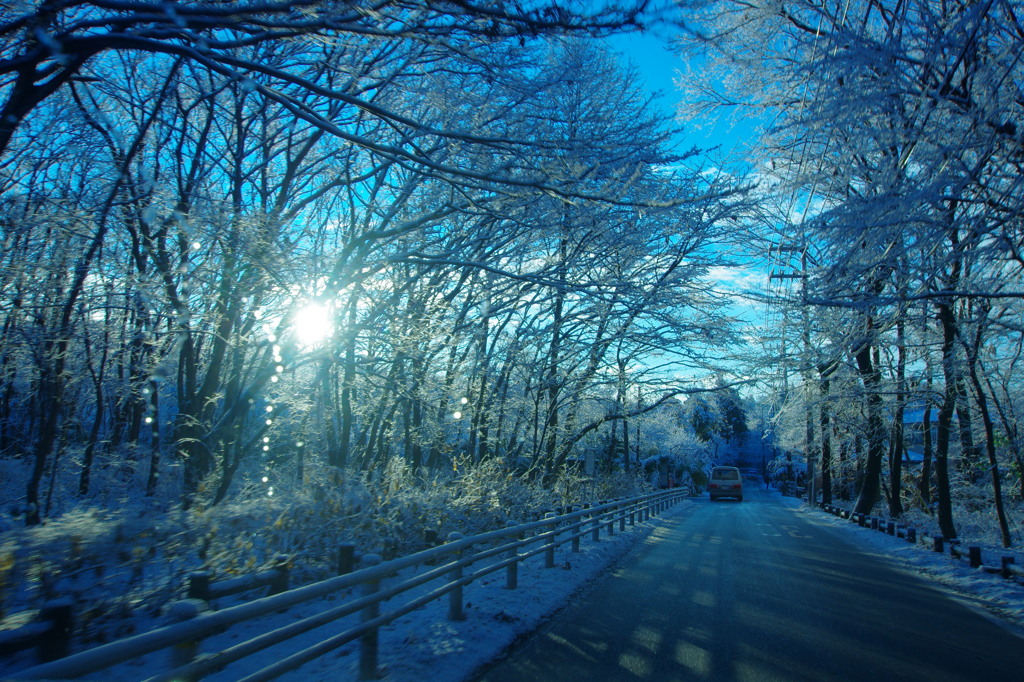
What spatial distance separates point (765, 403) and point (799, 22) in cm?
1154

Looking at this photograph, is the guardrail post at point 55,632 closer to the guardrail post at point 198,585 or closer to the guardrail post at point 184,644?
the guardrail post at point 198,585

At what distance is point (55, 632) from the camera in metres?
4.07

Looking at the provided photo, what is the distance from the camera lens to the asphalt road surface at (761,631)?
17.3 ft

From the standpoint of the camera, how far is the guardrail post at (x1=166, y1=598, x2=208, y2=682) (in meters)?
3.05

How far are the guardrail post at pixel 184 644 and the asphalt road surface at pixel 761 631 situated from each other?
8.35 feet

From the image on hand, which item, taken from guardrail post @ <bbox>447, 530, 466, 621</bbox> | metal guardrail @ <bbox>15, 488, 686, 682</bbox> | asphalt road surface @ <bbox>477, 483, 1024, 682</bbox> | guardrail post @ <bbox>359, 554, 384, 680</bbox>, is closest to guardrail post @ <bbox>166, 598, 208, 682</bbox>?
metal guardrail @ <bbox>15, 488, 686, 682</bbox>

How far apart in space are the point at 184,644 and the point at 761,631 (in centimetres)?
560

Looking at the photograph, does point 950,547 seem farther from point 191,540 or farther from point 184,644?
point 184,644

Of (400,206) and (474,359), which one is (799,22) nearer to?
(400,206)

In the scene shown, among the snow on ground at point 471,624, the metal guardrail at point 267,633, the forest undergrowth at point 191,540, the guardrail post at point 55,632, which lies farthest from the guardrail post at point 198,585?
the forest undergrowth at point 191,540

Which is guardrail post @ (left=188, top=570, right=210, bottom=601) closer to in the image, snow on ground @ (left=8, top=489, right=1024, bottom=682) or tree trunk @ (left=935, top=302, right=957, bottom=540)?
snow on ground @ (left=8, top=489, right=1024, bottom=682)

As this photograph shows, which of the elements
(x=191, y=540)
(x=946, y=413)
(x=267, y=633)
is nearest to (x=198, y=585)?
(x=267, y=633)

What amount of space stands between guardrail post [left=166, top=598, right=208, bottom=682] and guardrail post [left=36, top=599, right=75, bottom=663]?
5.19 feet

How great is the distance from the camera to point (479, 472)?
543 inches
